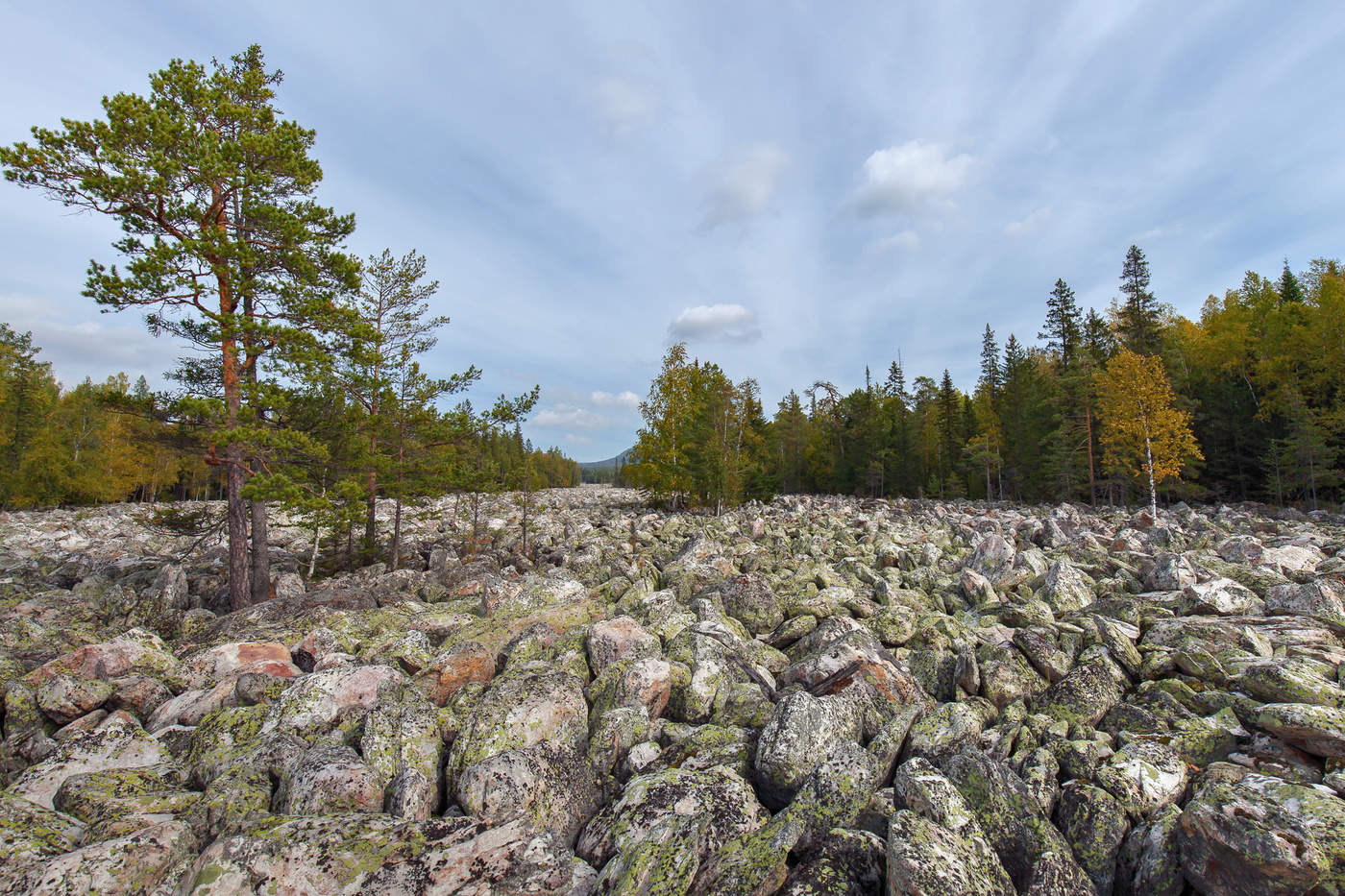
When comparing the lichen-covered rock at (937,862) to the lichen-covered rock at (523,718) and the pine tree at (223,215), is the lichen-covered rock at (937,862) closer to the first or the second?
the lichen-covered rock at (523,718)

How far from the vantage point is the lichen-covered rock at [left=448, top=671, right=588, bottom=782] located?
5012 millimetres

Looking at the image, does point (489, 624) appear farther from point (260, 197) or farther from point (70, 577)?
point (70, 577)

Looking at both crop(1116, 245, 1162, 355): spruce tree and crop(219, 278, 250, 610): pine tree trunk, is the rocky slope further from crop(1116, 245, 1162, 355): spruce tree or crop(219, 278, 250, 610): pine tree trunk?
crop(1116, 245, 1162, 355): spruce tree

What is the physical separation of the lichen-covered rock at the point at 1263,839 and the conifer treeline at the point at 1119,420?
1122 inches

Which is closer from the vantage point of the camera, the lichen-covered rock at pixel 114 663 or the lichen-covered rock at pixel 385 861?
the lichen-covered rock at pixel 385 861

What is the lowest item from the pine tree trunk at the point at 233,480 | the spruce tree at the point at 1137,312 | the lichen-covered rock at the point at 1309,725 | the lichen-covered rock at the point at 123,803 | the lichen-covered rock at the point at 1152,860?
the lichen-covered rock at the point at 1152,860

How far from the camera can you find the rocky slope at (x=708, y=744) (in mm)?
3455

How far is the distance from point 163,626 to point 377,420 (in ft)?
25.0

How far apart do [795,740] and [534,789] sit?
2144 mm

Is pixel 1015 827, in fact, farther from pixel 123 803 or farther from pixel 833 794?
pixel 123 803

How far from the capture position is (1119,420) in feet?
91.9

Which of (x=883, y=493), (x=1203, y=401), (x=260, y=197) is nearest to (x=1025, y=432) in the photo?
(x=1203, y=401)

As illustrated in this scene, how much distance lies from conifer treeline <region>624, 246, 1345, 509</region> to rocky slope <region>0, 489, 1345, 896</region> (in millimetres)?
22800

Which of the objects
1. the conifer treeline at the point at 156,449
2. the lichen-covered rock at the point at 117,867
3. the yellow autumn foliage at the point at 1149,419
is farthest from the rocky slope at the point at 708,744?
the yellow autumn foliage at the point at 1149,419
